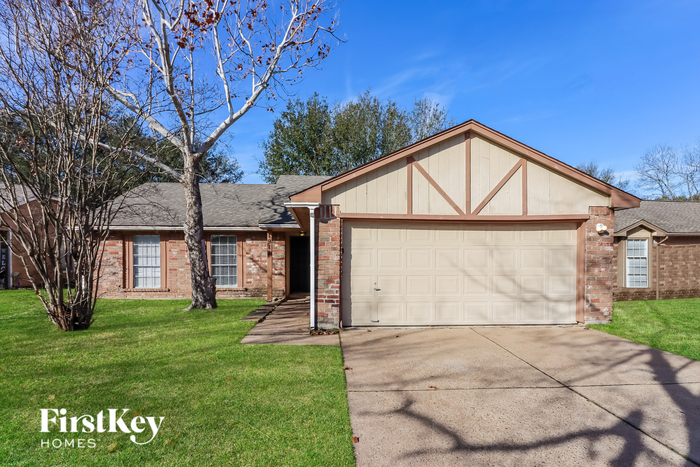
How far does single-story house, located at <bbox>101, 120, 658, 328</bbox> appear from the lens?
7719 millimetres

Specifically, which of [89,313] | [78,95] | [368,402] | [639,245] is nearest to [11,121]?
[78,95]

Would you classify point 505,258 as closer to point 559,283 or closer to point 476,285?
point 476,285

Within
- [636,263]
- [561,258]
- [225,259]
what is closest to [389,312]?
[561,258]

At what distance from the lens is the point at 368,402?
4156 millimetres

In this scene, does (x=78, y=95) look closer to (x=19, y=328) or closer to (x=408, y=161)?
(x=19, y=328)

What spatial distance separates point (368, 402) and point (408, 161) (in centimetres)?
513

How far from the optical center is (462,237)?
8188 millimetres

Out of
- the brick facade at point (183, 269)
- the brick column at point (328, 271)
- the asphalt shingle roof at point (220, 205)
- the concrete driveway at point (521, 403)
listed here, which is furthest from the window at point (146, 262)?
the concrete driveway at point (521, 403)

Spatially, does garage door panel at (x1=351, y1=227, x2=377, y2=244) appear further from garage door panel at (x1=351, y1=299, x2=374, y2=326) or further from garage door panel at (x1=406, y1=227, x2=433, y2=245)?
garage door panel at (x1=351, y1=299, x2=374, y2=326)

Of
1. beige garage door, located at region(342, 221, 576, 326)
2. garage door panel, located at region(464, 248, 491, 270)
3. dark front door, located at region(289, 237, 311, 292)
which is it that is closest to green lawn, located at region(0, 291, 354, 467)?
beige garage door, located at region(342, 221, 576, 326)

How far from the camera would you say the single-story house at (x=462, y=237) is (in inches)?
304

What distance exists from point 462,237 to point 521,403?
4.47 m

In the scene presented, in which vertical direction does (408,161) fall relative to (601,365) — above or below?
above

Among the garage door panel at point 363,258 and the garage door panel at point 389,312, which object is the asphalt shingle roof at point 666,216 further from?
the garage door panel at point 363,258
